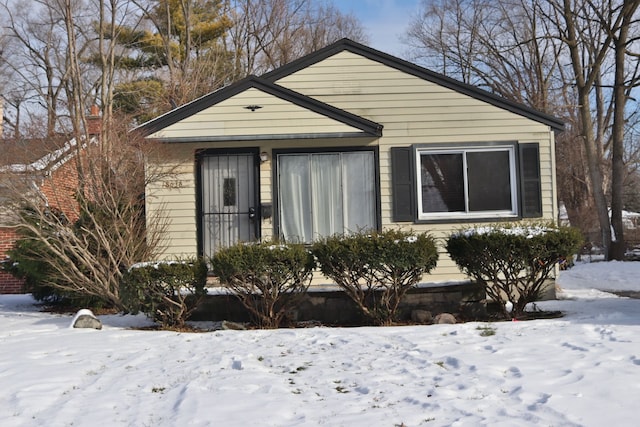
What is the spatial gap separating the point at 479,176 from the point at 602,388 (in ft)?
20.1

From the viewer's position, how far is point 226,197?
10.3m

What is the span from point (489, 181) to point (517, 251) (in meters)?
2.87

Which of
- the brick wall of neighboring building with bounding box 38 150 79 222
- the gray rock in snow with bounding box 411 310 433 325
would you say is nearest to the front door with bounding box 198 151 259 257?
the brick wall of neighboring building with bounding box 38 150 79 222

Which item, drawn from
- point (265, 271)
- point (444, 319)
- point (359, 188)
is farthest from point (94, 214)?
point (444, 319)

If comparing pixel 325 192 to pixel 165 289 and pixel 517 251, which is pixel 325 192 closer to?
pixel 165 289

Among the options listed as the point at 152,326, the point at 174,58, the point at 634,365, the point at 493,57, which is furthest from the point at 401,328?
the point at 493,57

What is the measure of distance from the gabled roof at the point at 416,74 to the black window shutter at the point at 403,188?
4.73 feet

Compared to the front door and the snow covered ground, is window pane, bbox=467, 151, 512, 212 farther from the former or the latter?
the front door

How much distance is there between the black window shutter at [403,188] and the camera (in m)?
10.0

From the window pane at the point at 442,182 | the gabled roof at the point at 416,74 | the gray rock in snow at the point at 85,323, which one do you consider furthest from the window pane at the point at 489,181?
the gray rock in snow at the point at 85,323

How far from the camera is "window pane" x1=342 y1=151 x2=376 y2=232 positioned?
10.2m

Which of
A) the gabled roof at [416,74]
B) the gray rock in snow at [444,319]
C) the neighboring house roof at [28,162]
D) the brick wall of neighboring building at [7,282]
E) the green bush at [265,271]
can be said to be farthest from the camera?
the brick wall of neighboring building at [7,282]

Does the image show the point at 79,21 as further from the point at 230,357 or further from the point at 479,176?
the point at 230,357

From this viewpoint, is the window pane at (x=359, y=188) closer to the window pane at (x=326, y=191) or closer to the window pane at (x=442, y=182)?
the window pane at (x=326, y=191)
